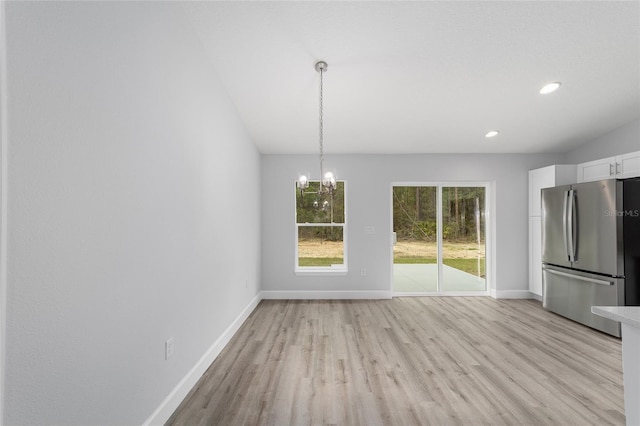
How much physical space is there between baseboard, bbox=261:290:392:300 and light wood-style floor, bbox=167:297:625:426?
0.89 metres

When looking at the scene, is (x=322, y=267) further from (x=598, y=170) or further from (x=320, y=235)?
(x=598, y=170)

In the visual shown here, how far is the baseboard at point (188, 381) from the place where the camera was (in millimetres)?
1850

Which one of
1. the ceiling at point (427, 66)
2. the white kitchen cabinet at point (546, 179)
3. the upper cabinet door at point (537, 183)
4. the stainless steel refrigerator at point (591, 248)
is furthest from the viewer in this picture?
the upper cabinet door at point (537, 183)

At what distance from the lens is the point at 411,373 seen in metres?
2.52

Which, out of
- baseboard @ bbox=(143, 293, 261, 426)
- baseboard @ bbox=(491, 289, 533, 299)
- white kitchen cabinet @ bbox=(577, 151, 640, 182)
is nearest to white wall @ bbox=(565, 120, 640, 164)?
white kitchen cabinet @ bbox=(577, 151, 640, 182)

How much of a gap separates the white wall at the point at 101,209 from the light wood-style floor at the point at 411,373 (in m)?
0.54

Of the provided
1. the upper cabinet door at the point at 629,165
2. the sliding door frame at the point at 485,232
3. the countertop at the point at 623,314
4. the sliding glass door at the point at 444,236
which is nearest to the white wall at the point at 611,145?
the upper cabinet door at the point at 629,165

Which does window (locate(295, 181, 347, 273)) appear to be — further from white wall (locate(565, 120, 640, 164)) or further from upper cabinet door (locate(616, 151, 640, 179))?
white wall (locate(565, 120, 640, 164))

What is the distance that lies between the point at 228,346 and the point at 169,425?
1189 millimetres

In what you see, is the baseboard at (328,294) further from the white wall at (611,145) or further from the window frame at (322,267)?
the white wall at (611,145)

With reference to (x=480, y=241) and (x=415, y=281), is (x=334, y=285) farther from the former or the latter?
(x=480, y=241)

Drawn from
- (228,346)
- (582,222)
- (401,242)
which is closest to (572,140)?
(582,222)

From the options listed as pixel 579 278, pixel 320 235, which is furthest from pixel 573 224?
pixel 320 235

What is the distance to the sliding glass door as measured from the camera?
5.13 metres
